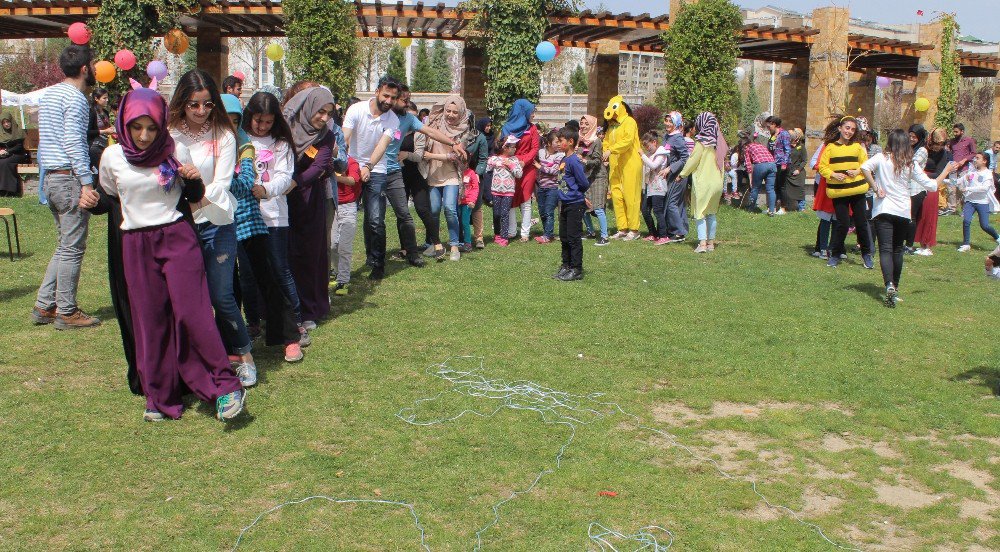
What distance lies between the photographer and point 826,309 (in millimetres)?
8445

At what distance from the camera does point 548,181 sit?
457 inches

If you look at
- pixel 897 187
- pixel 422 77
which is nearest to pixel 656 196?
pixel 897 187

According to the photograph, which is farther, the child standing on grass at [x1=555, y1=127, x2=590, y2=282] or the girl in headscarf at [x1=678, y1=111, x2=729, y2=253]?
the girl in headscarf at [x1=678, y1=111, x2=729, y2=253]

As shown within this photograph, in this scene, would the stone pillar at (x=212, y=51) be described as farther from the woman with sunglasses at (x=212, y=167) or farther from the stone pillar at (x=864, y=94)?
the stone pillar at (x=864, y=94)

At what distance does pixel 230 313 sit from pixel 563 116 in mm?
28174

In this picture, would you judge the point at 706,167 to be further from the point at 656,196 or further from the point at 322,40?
the point at 322,40

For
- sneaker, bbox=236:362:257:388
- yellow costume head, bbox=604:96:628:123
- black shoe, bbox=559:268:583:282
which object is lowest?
sneaker, bbox=236:362:257:388

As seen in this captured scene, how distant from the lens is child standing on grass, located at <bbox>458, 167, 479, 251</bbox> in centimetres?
1066

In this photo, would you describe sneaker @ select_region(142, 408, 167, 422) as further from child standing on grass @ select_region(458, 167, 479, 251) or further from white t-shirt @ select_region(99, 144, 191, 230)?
child standing on grass @ select_region(458, 167, 479, 251)

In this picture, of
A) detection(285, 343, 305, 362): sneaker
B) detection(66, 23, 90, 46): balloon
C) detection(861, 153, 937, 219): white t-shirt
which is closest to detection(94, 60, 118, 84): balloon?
detection(66, 23, 90, 46): balloon

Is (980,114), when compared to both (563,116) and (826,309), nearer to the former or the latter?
(563,116)

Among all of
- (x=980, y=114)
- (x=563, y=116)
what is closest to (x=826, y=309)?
(x=563, y=116)

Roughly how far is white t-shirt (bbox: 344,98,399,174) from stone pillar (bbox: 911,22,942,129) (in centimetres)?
1860

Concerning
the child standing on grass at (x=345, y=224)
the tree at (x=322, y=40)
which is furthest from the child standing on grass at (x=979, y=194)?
the tree at (x=322, y=40)
